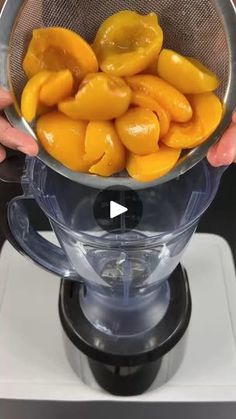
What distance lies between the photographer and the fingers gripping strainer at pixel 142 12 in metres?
0.62

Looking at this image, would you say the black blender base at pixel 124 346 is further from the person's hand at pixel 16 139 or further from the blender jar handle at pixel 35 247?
the person's hand at pixel 16 139

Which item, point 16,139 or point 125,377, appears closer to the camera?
point 16,139

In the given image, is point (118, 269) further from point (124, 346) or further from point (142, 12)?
point (142, 12)

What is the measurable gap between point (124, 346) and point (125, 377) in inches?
1.6

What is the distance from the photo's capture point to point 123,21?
613mm

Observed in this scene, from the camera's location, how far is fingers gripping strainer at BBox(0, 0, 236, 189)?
0.62 m

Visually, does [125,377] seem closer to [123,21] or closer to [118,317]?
[118,317]

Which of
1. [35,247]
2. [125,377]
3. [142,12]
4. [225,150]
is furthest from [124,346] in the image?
[142,12]

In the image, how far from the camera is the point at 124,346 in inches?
27.7

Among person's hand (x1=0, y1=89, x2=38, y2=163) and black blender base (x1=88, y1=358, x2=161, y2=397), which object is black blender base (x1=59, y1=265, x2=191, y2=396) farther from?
person's hand (x1=0, y1=89, x2=38, y2=163)

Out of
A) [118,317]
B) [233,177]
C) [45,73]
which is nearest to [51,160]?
[45,73]

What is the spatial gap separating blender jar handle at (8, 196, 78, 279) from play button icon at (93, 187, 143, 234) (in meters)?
0.07

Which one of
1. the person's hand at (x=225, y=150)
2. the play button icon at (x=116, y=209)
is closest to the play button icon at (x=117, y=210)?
the play button icon at (x=116, y=209)

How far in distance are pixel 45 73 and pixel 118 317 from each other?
323 millimetres
